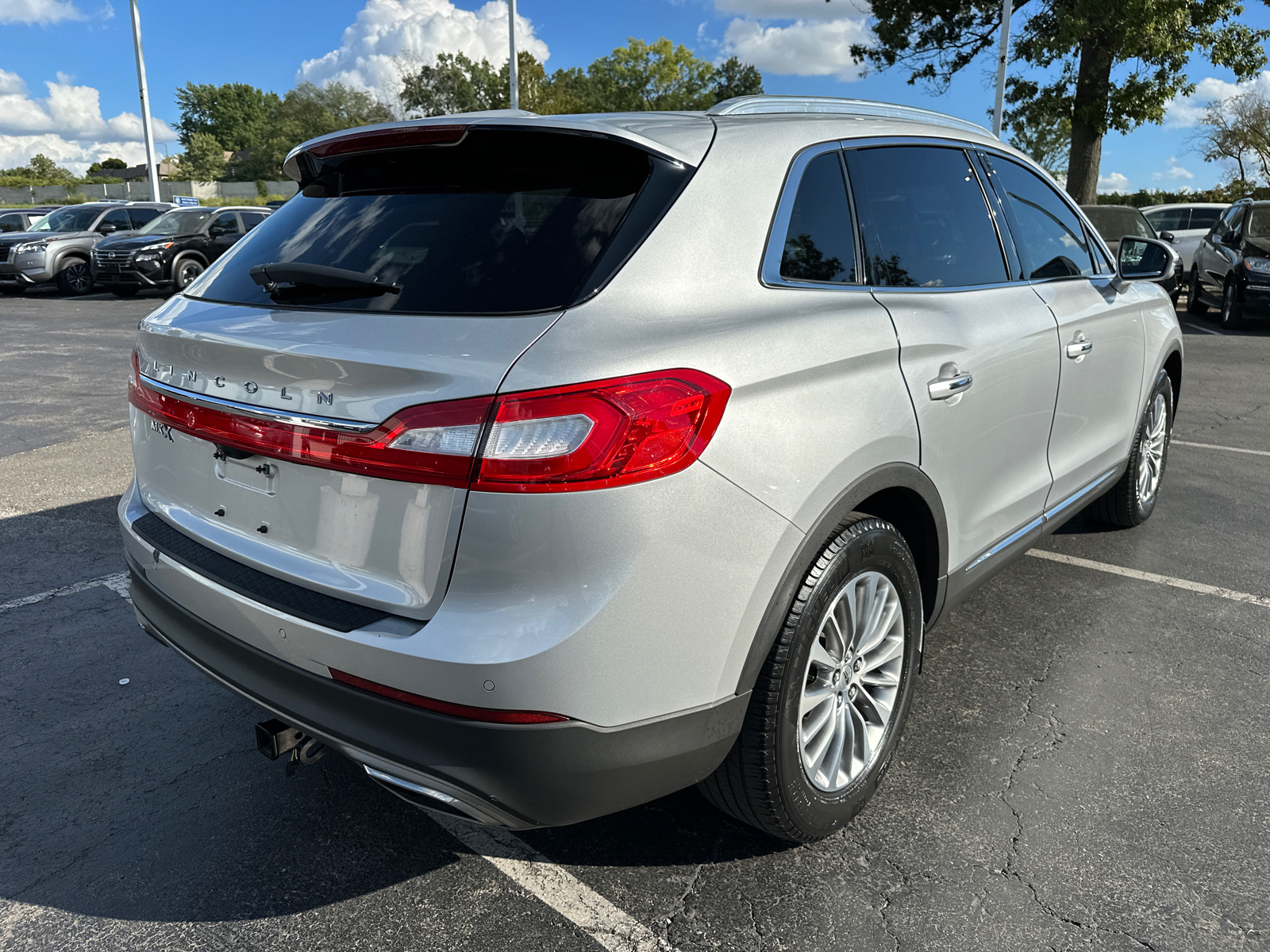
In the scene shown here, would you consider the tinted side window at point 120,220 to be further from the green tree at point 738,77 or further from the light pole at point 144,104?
the green tree at point 738,77

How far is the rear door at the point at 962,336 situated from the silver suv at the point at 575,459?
2cm

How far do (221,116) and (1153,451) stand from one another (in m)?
135

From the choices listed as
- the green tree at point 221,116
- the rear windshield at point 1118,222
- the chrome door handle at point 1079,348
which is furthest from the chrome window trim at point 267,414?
the green tree at point 221,116

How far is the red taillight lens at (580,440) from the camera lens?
1771mm

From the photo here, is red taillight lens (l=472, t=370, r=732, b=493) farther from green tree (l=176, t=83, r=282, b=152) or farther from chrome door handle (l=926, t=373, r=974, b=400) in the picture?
green tree (l=176, t=83, r=282, b=152)

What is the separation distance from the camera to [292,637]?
2.04m

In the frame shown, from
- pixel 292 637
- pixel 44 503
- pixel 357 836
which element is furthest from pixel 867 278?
pixel 44 503

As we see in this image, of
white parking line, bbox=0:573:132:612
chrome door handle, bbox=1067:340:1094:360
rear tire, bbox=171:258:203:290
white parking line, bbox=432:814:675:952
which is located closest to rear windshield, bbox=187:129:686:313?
white parking line, bbox=432:814:675:952

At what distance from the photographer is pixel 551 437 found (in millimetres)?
1774

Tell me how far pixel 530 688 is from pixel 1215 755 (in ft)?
7.47

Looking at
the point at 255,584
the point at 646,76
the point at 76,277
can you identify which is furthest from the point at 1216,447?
the point at 646,76

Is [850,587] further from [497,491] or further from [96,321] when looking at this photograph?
[96,321]

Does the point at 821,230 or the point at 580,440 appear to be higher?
the point at 821,230

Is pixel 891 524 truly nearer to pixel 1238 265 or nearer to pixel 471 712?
pixel 471 712
